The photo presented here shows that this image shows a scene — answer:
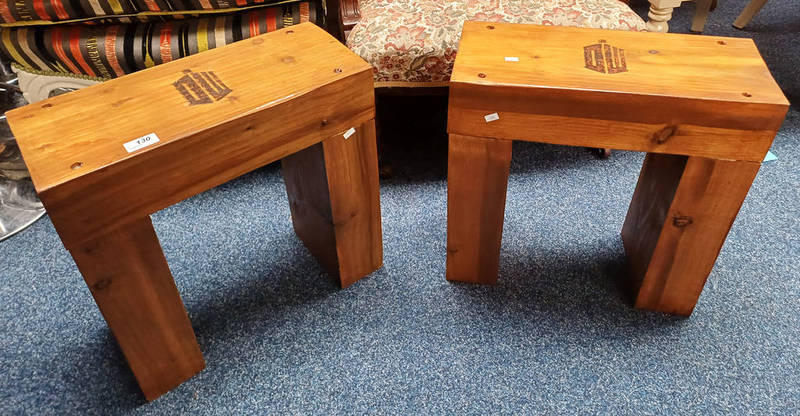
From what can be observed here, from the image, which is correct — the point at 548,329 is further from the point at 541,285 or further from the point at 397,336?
the point at 397,336

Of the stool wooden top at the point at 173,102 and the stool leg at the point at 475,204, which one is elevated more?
the stool wooden top at the point at 173,102

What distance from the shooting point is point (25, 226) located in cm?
142

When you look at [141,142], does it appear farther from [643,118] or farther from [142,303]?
[643,118]

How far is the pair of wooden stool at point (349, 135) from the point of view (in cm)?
84

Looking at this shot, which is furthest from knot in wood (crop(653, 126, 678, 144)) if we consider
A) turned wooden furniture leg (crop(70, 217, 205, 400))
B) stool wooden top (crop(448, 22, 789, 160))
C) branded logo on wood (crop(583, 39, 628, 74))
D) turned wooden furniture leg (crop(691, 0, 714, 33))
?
turned wooden furniture leg (crop(691, 0, 714, 33))

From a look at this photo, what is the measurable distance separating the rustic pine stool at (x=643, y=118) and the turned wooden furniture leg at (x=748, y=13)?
4.42ft

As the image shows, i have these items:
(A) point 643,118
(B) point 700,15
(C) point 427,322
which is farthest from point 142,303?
(B) point 700,15

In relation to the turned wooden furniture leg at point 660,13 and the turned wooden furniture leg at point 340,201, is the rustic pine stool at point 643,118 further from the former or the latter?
the turned wooden furniture leg at point 660,13

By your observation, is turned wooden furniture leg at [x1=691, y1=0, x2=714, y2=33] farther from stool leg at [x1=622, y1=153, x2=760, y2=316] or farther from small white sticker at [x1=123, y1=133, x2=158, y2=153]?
small white sticker at [x1=123, y1=133, x2=158, y2=153]

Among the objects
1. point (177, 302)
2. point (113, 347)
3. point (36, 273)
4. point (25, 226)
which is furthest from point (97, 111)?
point (25, 226)

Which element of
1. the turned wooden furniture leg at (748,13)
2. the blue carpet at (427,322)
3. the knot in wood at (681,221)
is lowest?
the blue carpet at (427,322)

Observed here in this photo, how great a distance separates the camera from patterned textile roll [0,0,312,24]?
4.22 feet

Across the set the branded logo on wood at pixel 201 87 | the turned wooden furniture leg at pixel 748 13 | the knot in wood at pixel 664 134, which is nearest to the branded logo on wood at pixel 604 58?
the knot in wood at pixel 664 134

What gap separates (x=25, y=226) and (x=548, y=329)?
1.27 meters
